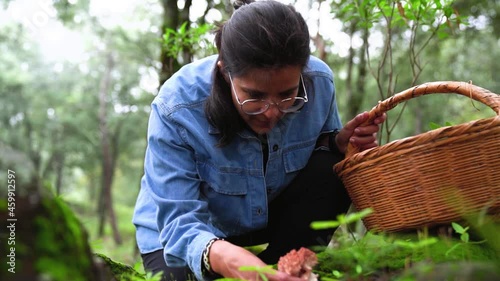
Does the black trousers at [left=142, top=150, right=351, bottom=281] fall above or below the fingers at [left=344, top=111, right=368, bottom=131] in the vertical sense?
below

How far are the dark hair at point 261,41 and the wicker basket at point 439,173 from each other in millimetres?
479

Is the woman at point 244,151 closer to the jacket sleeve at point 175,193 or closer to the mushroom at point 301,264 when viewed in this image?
the jacket sleeve at point 175,193

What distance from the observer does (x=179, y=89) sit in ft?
7.89

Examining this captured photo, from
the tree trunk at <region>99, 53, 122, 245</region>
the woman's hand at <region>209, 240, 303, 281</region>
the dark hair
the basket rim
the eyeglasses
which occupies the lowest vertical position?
the tree trunk at <region>99, 53, 122, 245</region>

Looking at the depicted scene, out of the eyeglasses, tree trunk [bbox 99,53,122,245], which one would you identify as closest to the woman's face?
the eyeglasses

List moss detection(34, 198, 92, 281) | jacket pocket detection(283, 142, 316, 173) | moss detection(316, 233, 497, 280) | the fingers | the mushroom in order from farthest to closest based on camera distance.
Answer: jacket pocket detection(283, 142, 316, 173), the fingers, moss detection(316, 233, 497, 280), the mushroom, moss detection(34, 198, 92, 281)

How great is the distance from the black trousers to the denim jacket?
0.18ft

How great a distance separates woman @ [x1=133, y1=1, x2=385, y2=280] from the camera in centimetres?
199

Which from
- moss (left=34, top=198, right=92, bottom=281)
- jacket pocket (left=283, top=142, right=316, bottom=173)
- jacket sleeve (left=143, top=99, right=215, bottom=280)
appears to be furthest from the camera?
jacket pocket (left=283, top=142, right=316, bottom=173)

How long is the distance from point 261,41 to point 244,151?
0.61m

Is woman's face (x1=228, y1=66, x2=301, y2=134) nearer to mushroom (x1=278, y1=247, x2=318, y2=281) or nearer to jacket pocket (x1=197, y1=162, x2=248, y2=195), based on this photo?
jacket pocket (x1=197, y1=162, x2=248, y2=195)

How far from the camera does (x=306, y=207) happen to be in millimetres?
2613

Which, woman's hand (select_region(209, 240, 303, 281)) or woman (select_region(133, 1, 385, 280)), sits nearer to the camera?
woman's hand (select_region(209, 240, 303, 281))

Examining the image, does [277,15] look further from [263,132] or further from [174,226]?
[174,226]
